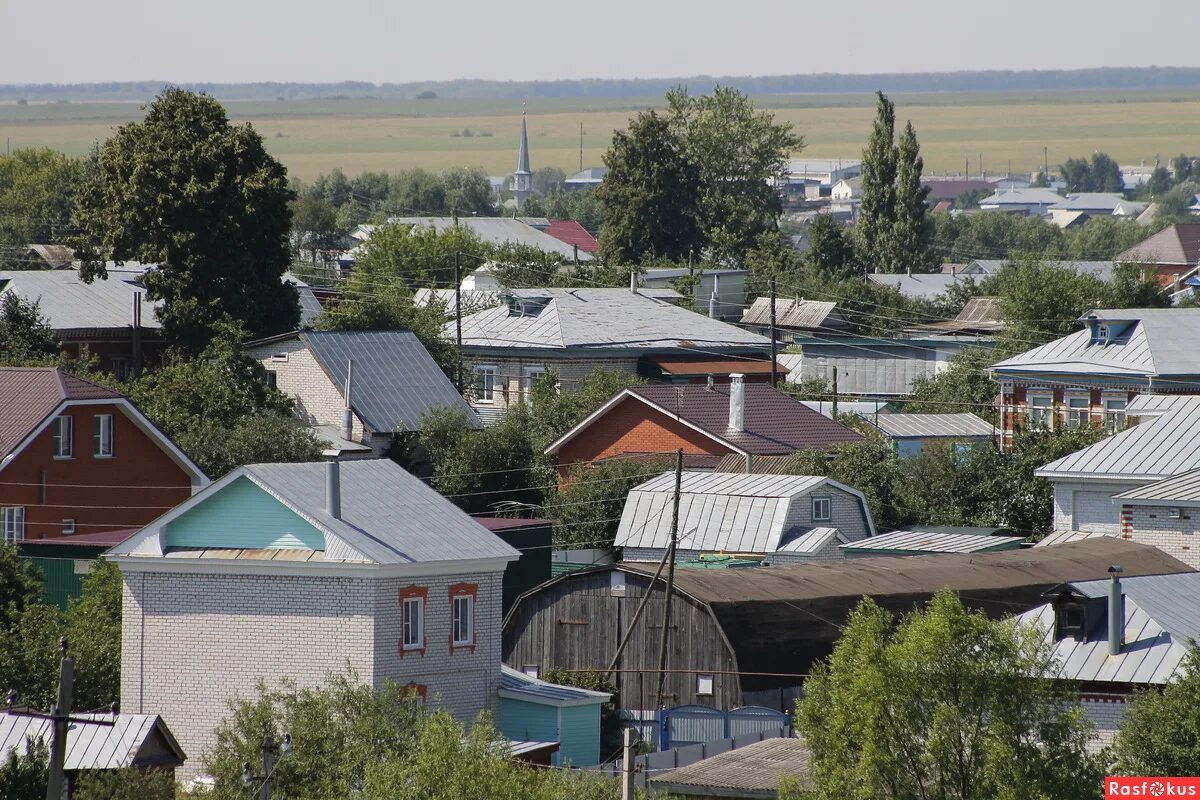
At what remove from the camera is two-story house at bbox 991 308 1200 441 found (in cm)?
5784

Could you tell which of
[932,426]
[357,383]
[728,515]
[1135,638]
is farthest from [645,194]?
[1135,638]

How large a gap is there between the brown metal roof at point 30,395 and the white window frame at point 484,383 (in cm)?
2213

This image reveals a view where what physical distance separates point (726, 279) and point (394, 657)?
64088mm

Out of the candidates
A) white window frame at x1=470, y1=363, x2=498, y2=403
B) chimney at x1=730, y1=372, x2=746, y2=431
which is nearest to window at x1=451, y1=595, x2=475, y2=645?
chimney at x1=730, y1=372, x2=746, y2=431

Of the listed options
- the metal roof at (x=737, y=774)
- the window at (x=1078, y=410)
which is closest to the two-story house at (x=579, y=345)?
the window at (x=1078, y=410)

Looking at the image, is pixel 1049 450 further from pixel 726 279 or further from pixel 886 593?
pixel 726 279

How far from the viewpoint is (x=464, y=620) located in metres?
32.3

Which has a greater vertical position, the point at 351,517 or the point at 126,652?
the point at 351,517

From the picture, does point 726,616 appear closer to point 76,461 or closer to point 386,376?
point 76,461

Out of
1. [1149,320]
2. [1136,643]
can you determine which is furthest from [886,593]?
[1149,320]

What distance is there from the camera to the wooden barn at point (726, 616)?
37.5m

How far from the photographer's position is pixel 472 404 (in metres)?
67.6

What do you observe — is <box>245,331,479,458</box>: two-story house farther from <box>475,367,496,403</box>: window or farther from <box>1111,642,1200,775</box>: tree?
<box>1111,642,1200,775</box>: tree

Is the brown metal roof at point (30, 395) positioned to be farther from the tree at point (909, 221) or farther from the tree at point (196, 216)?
the tree at point (909, 221)
